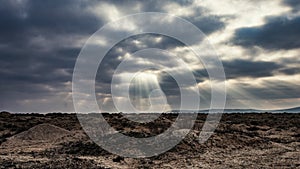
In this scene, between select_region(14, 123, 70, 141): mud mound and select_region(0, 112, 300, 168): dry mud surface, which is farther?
select_region(14, 123, 70, 141): mud mound

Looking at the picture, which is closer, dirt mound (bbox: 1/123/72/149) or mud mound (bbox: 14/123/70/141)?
dirt mound (bbox: 1/123/72/149)

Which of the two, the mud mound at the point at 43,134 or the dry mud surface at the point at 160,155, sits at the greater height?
the mud mound at the point at 43,134

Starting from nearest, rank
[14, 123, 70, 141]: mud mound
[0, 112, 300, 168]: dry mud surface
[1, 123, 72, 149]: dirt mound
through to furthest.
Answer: [0, 112, 300, 168]: dry mud surface, [1, 123, 72, 149]: dirt mound, [14, 123, 70, 141]: mud mound

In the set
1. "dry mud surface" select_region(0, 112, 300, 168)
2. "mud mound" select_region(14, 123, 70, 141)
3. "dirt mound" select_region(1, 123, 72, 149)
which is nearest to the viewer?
"dry mud surface" select_region(0, 112, 300, 168)

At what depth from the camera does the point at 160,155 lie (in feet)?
54.0

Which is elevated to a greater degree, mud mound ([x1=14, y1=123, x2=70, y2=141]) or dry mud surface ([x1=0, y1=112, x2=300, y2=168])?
mud mound ([x1=14, y1=123, x2=70, y2=141])

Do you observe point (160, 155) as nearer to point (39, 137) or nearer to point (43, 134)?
point (39, 137)

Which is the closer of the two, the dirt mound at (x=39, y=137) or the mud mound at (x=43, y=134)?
the dirt mound at (x=39, y=137)

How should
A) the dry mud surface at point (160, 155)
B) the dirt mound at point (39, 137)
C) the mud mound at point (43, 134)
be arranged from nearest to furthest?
the dry mud surface at point (160, 155)
the dirt mound at point (39, 137)
the mud mound at point (43, 134)

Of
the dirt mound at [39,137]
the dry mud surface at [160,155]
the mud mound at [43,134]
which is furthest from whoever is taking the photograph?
the mud mound at [43,134]

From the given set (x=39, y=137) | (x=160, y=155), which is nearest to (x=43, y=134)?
(x=39, y=137)

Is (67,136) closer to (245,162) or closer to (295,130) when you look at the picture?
(245,162)

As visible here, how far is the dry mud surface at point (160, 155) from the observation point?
47.5 feet

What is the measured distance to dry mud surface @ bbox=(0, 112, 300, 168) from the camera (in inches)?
570
